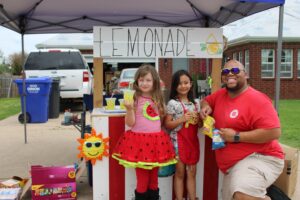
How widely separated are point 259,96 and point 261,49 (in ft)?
58.3

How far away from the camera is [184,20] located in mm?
6879

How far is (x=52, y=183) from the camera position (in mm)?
4258

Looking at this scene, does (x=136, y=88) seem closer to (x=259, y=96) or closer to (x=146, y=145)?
(x=146, y=145)

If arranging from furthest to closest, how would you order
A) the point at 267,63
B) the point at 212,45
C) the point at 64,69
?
the point at 267,63, the point at 64,69, the point at 212,45

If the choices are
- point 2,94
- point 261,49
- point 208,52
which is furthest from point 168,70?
point 208,52

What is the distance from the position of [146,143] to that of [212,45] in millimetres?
1623

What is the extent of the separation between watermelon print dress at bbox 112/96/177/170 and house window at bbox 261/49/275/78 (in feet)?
58.3

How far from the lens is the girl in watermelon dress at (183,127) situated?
3.76 m

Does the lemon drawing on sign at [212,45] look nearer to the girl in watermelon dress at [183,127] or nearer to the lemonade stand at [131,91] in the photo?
the lemonade stand at [131,91]

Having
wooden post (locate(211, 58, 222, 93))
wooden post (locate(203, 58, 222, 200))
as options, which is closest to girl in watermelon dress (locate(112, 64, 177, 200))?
wooden post (locate(203, 58, 222, 200))

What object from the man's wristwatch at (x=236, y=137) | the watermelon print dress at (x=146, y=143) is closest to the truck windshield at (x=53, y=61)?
the watermelon print dress at (x=146, y=143)

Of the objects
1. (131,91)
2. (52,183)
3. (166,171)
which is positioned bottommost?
(52,183)

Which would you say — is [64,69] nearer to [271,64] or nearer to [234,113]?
[234,113]

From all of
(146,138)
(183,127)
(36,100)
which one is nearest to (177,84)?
(183,127)
